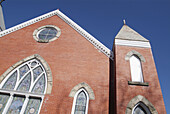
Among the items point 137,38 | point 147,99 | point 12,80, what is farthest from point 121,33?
point 12,80

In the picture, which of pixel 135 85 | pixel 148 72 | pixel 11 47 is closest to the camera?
pixel 135 85

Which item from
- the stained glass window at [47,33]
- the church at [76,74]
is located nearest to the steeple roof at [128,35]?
the church at [76,74]

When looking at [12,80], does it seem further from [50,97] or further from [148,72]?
[148,72]

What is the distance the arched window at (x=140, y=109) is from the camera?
223 inches

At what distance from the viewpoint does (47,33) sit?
9773 mm

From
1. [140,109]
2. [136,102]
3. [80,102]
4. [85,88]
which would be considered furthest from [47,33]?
[140,109]

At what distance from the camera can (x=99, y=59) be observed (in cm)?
806

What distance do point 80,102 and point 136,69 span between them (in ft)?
11.2

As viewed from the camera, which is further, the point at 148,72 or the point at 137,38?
the point at 137,38

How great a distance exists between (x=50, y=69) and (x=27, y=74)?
1328 millimetres

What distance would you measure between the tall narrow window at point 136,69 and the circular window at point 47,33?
17.3 feet

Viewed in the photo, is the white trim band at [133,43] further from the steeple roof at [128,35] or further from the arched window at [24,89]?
the arched window at [24,89]

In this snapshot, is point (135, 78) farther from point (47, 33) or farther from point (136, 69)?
point (47, 33)

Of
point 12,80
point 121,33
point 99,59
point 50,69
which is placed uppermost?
point 121,33
